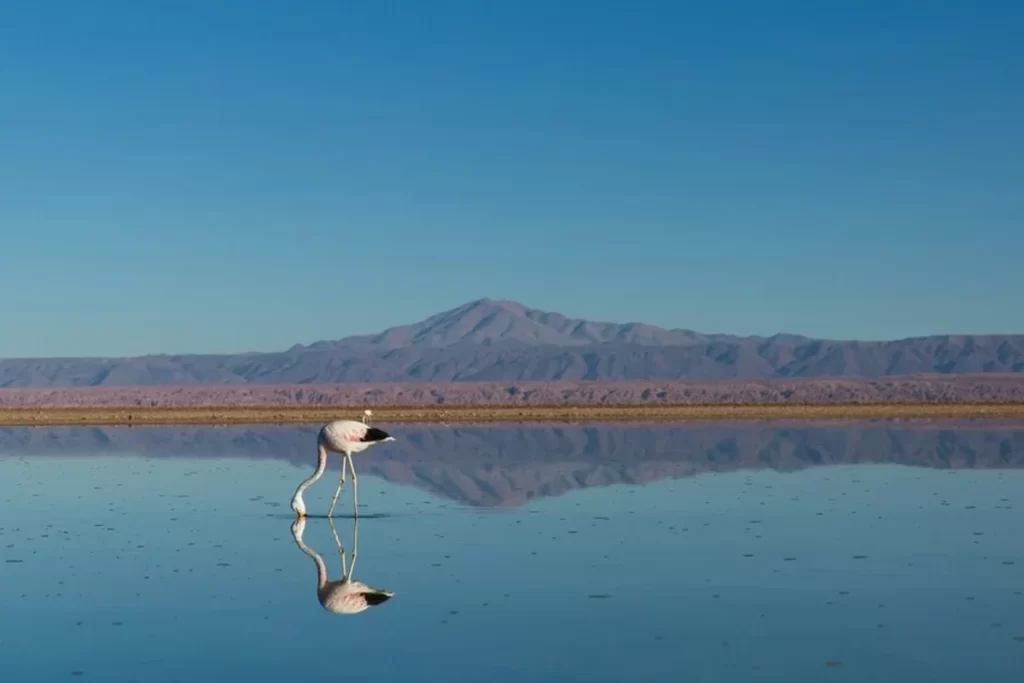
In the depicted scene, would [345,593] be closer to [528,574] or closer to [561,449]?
[528,574]

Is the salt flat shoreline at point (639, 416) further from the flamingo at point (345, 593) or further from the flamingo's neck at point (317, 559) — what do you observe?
the flamingo at point (345, 593)

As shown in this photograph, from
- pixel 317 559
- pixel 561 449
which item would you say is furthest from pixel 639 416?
pixel 317 559

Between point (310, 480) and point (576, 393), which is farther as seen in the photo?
point (576, 393)

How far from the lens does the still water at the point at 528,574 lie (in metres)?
10.8

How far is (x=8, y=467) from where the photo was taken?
3195 centimetres

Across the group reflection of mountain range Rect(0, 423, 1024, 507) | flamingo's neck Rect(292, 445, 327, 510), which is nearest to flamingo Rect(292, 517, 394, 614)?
flamingo's neck Rect(292, 445, 327, 510)

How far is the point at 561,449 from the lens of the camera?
36844mm

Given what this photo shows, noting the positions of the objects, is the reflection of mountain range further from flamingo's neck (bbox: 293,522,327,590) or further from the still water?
flamingo's neck (bbox: 293,522,327,590)

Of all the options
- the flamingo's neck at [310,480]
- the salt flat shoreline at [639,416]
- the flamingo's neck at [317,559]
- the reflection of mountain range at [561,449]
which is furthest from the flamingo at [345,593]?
the salt flat shoreline at [639,416]

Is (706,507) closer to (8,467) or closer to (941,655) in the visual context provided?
(941,655)

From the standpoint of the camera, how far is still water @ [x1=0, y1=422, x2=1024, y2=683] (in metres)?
10.8

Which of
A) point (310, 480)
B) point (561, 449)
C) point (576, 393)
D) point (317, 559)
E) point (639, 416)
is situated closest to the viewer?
point (317, 559)

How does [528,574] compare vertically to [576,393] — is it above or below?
below

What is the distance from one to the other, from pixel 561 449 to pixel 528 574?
72.9 feet
